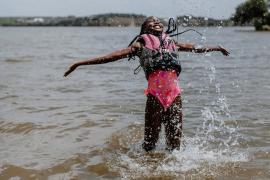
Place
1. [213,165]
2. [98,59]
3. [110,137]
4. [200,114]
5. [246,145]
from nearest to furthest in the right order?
[98,59], [213,165], [246,145], [110,137], [200,114]

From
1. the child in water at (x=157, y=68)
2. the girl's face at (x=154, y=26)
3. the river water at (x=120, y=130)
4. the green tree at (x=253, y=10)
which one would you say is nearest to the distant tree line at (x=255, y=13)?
the green tree at (x=253, y=10)

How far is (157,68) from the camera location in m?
6.37

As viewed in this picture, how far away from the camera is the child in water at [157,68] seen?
20.8 feet

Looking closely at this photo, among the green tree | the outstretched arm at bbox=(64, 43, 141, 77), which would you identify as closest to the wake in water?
the outstretched arm at bbox=(64, 43, 141, 77)

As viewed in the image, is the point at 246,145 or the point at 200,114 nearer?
the point at 246,145

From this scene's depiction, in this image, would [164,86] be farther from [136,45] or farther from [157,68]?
[136,45]

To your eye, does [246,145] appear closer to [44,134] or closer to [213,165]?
[213,165]

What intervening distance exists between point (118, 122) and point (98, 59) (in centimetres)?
367

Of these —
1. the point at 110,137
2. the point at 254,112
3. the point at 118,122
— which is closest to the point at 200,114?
the point at 254,112

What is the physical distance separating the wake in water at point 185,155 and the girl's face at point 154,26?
1706mm

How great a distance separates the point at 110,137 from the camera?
859 cm

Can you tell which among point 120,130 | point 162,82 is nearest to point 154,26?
point 162,82

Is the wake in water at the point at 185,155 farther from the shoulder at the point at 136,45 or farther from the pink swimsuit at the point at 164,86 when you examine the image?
the shoulder at the point at 136,45

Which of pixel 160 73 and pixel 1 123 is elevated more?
pixel 160 73
